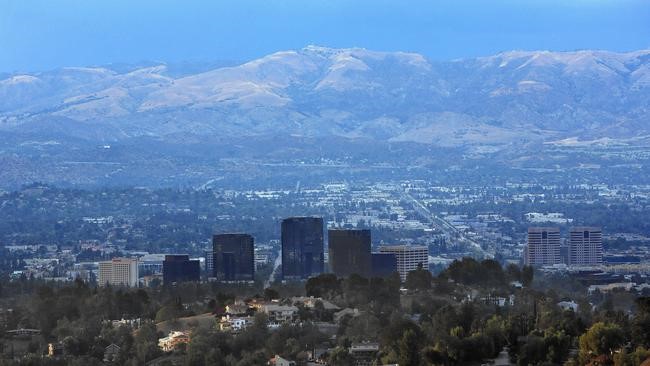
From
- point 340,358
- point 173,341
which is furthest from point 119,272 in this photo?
point 340,358

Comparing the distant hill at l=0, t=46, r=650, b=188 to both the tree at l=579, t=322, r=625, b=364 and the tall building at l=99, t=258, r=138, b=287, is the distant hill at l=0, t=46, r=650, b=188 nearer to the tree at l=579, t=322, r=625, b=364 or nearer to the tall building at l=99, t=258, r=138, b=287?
the tall building at l=99, t=258, r=138, b=287

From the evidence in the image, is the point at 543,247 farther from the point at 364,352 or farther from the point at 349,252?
the point at 364,352

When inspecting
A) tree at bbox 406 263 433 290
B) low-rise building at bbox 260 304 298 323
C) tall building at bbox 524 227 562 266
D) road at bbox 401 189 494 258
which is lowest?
low-rise building at bbox 260 304 298 323

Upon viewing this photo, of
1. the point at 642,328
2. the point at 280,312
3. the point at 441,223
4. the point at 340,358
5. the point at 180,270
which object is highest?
the point at 441,223

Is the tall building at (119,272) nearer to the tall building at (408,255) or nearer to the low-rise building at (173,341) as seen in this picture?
the tall building at (408,255)

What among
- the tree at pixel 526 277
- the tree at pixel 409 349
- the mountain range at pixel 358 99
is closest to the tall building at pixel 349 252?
the tree at pixel 526 277

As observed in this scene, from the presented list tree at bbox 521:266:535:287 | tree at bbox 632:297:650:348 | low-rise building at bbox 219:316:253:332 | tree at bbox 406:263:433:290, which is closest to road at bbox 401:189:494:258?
tree at bbox 521:266:535:287
